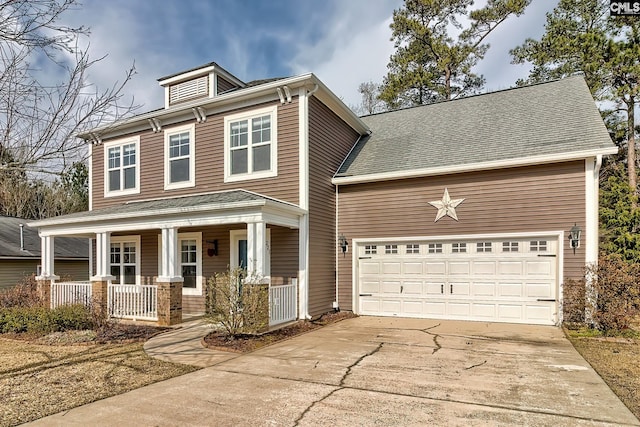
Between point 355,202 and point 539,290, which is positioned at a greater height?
point 355,202

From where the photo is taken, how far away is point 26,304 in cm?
1121

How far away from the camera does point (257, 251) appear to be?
8586 mm

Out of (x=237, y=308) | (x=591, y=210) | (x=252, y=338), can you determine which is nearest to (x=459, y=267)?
(x=591, y=210)

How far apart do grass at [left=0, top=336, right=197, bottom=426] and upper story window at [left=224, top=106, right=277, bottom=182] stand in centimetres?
504

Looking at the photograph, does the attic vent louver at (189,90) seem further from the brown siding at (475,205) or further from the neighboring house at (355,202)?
the brown siding at (475,205)

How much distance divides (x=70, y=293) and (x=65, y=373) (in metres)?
6.24

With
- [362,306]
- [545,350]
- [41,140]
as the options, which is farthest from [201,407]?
[362,306]

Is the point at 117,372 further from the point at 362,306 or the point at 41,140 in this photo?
the point at 362,306

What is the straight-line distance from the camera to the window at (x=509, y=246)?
9539 millimetres

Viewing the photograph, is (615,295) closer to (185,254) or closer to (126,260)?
(185,254)

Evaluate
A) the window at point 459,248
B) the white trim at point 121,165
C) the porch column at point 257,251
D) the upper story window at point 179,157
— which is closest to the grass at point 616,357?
the window at point 459,248

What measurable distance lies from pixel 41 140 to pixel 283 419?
13.0ft

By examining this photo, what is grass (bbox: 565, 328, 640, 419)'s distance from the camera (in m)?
4.88

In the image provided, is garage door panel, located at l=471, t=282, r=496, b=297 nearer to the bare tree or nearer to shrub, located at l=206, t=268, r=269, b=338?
shrub, located at l=206, t=268, r=269, b=338
